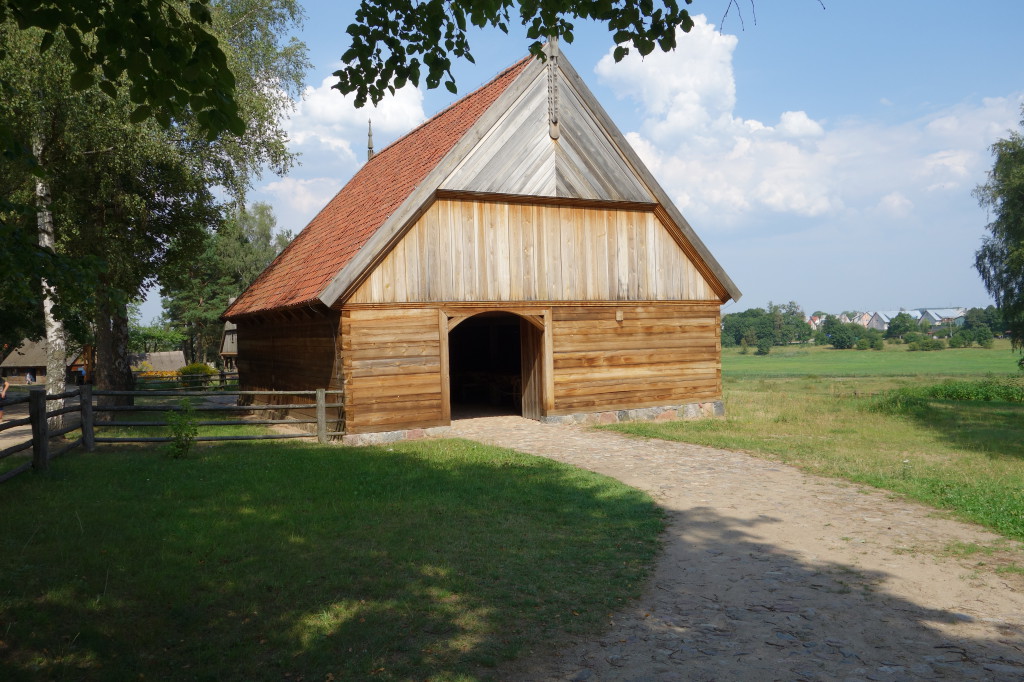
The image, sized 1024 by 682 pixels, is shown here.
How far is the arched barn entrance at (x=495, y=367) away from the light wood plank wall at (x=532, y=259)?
4.81ft

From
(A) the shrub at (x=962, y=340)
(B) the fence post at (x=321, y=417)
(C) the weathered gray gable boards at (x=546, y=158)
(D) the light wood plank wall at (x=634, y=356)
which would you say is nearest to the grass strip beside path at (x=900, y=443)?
(D) the light wood plank wall at (x=634, y=356)

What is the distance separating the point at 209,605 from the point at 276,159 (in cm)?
1732

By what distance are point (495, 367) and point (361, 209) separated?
8.89 m

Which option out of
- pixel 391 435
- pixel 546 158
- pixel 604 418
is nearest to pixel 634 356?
pixel 604 418

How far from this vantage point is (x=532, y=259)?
16.1 m

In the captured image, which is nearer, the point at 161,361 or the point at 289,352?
the point at 289,352

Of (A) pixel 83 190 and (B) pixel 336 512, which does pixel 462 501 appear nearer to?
(B) pixel 336 512

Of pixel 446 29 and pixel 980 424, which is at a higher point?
pixel 446 29

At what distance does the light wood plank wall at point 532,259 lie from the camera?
14.8m

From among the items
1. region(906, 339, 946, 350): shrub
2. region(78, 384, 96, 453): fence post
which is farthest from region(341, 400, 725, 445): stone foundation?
region(906, 339, 946, 350): shrub

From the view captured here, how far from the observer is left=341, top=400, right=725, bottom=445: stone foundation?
14336 mm

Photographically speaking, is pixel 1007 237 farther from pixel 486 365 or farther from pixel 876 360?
pixel 876 360

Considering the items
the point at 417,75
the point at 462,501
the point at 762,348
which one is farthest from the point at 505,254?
the point at 762,348

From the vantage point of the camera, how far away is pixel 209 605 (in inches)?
219
